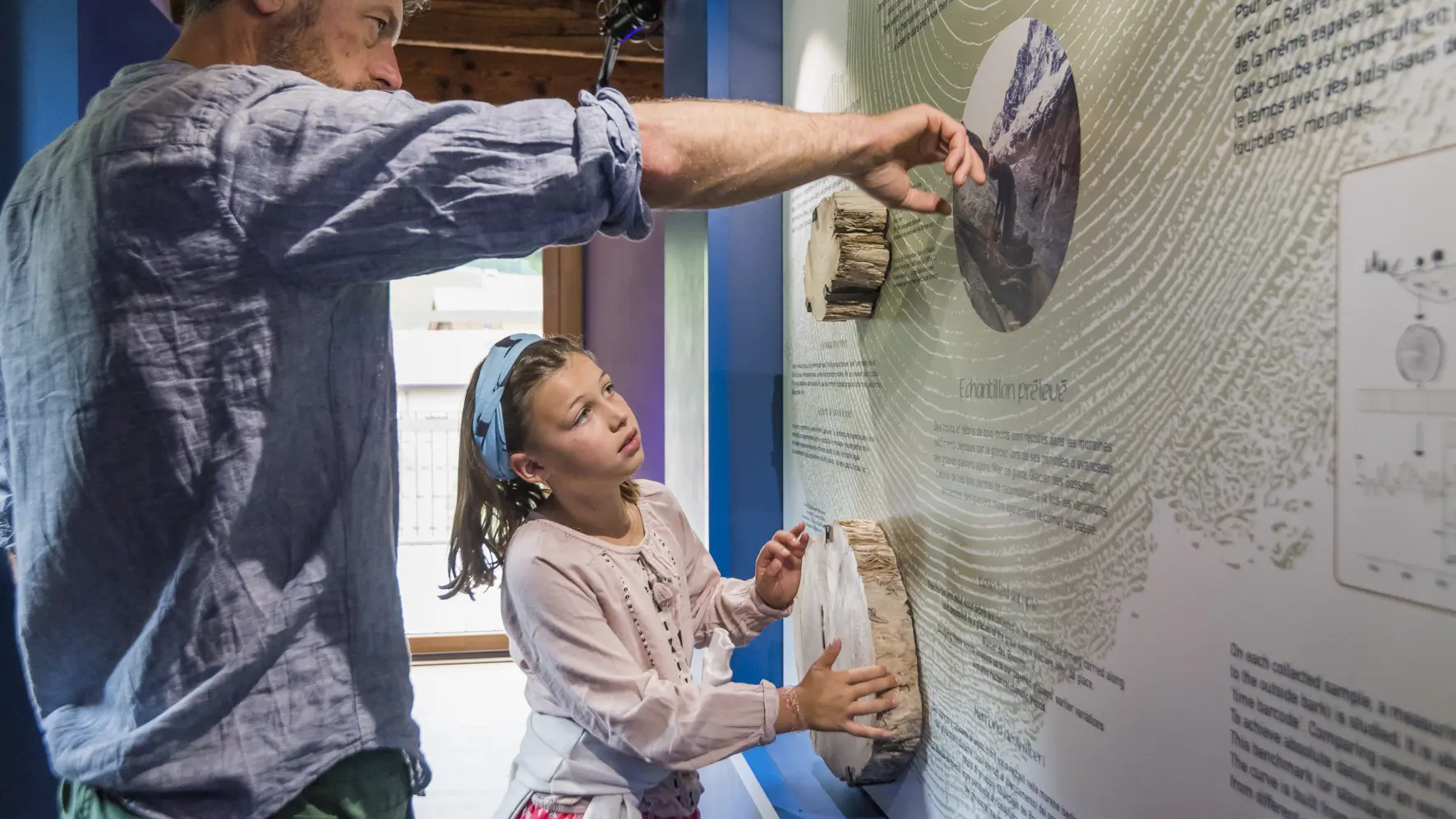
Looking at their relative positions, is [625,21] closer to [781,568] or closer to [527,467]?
[527,467]

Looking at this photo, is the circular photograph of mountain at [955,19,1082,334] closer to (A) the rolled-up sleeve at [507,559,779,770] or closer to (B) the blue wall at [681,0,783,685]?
(A) the rolled-up sleeve at [507,559,779,770]

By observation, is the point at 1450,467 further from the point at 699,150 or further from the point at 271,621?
the point at 271,621

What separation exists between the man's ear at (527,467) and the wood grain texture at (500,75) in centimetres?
373

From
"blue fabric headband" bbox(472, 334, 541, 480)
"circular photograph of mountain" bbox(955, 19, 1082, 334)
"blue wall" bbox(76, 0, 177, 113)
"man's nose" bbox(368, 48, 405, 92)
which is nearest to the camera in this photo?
"man's nose" bbox(368, 48, 405, 92)

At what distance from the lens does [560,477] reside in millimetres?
1811

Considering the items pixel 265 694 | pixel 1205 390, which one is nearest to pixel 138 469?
pixel 265 694

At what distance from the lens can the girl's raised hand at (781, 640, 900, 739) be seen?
1.56 meters

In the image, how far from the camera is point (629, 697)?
1.54 m

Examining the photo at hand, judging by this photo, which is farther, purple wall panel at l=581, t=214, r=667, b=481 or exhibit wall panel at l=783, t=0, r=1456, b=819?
purple wall panel at l=581, t=214, r=667, b=481

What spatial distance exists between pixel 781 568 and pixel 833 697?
40 cm

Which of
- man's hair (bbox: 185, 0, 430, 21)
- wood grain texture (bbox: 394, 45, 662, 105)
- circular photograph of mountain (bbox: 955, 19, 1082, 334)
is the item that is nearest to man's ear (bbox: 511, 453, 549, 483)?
circular photograph of mountain (bbox: 955, 19, 1082, 334)

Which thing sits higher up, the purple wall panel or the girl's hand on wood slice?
the purple wall panel

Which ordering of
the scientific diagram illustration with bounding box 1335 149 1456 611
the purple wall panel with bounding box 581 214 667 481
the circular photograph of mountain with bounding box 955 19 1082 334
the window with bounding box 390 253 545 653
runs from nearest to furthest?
the scientific diagram illustration with bounding box 1335 149 1456 611 → the circular photograph of mountain with bounding box 955 19 1082 334 → the purple wall panel with bounding box 581 214 667 481 → the window with bounding box 390 253 545 653

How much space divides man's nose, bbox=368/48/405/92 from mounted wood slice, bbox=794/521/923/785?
4.06 feet
